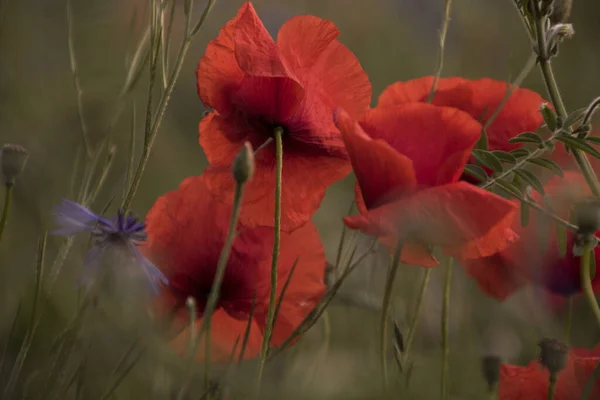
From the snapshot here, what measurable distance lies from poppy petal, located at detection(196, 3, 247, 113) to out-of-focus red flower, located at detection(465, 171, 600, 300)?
0.56 ft

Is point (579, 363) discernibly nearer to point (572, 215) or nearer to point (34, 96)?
point (572, 215)

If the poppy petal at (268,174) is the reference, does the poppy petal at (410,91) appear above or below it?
above

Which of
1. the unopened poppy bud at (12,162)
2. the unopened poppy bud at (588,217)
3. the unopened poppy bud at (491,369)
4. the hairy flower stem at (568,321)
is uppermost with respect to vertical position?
the unopened poppy bud at (588,217)

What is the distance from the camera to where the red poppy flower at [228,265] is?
451 millimetres

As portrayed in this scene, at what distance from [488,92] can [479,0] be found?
91 centimetres

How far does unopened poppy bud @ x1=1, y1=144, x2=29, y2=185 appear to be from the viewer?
34 cm

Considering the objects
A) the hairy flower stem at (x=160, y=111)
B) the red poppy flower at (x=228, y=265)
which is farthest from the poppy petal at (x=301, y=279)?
the hairy flower stem at (x=160, y=111)

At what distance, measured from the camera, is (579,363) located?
391 mm

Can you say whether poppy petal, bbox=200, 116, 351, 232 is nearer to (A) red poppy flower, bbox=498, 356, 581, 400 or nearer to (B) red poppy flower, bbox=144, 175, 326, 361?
(B) red poppy flower, bbox=144, 175, 326, 361

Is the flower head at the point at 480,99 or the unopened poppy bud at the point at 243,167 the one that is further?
the flower head at the point at 480,99

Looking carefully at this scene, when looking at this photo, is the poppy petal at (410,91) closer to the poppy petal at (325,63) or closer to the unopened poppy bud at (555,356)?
the poppy petal at (325,63)

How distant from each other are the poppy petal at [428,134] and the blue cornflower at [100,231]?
0.12 m

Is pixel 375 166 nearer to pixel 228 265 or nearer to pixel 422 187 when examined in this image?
pixel 422 187

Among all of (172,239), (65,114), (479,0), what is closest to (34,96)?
(65,114)
